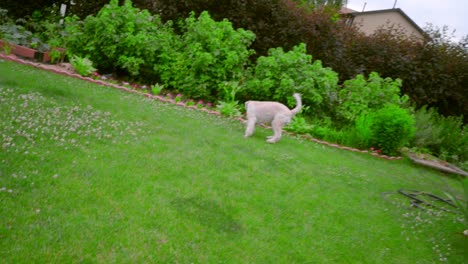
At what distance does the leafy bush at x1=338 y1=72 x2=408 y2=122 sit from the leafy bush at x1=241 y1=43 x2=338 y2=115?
418 millimetres

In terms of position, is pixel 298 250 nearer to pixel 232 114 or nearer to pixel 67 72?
pixel 232 114

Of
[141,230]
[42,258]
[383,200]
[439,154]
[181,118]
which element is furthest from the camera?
[439,154]

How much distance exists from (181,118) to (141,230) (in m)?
3.87

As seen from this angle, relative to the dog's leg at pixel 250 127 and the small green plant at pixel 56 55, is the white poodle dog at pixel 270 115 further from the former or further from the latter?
the small green plant at pixel 56 55

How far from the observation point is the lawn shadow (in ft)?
10.6

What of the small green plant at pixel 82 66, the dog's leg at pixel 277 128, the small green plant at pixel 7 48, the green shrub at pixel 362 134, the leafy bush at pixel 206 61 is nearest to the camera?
the dog's leg at pixel 277 128

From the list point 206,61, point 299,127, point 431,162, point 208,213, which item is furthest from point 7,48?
point 431,162

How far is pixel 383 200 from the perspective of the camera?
16.1 ft

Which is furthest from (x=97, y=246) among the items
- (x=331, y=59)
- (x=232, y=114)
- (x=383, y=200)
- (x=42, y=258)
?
(x=331, y=59)

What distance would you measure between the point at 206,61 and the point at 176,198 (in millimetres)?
5611

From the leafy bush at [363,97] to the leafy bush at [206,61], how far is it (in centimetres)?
269

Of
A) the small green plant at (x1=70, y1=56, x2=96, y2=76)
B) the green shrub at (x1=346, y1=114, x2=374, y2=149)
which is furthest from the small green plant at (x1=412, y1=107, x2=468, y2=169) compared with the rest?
the small green plant at (x1=70, y1=56, x2=96, y2=76)

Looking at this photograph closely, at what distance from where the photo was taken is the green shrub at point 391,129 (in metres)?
7.47

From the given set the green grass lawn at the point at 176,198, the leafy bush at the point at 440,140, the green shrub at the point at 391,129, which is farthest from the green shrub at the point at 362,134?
the green grass lawn at the point at 176,198
